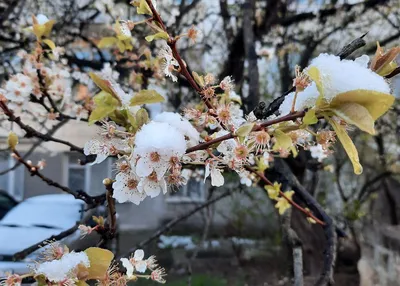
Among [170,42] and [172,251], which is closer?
[170,42]

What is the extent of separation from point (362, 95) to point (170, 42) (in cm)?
29

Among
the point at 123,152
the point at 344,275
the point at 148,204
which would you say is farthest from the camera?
the point at 148,204

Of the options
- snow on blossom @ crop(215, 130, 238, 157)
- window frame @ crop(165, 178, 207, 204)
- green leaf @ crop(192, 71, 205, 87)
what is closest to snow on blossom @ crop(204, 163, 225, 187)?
snow on blossom @ crop(215, 130, 238, 157)

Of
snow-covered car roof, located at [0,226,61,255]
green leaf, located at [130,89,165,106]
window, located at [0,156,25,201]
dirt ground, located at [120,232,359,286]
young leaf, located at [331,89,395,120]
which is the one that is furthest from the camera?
window, located at [0,156,25,201]

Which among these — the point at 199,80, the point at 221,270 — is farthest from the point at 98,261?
the point at 221,270

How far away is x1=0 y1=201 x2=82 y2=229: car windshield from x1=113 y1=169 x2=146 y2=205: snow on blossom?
285 centimetres

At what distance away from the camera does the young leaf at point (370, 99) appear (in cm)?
40

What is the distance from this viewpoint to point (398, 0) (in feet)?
11.6

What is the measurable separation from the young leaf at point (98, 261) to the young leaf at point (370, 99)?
332mm

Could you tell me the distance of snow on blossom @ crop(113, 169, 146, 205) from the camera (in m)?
0.55

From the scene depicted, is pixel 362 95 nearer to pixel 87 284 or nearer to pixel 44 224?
pixel 87 284

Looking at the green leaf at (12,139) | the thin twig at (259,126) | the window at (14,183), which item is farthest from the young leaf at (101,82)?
the window at (14,183)

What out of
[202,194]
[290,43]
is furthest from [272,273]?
[290,43]

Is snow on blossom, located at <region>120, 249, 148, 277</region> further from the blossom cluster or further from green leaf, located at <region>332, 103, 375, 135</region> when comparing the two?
green leaf, located at <region>332, 103, 375, 135</region>
